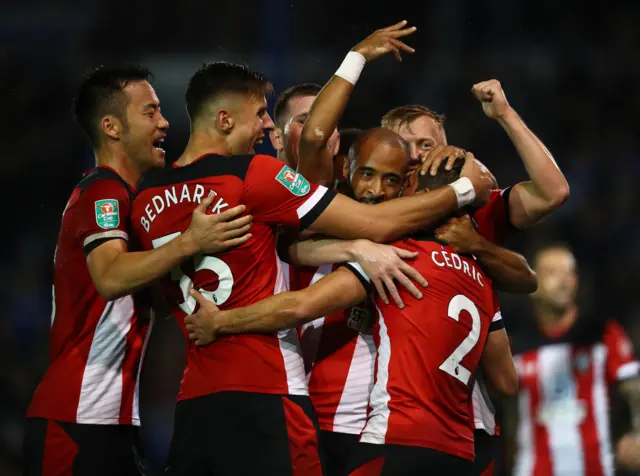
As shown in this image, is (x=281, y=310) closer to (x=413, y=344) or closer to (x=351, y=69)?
(x=413, y=344)

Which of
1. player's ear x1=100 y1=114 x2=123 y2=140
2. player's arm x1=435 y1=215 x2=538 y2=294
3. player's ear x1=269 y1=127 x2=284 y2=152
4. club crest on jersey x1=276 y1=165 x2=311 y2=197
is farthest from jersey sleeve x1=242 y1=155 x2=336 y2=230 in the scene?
player's ear x1=269 y1=127 x2=284 y2=152

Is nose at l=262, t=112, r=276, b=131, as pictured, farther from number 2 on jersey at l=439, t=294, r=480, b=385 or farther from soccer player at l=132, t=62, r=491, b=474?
number 2 on jersey at l=439, t=294, r=480, b=385

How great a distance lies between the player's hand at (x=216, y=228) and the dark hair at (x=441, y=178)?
29.7 inches

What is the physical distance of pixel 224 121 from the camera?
364 cm

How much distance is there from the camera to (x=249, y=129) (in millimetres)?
3684

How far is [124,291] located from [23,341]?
5022 mm

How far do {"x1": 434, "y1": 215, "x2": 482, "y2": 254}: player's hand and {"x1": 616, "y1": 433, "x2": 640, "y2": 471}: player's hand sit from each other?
2419 mm

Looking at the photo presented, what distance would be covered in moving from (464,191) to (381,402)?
867 millimetres

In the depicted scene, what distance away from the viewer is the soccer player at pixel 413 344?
3.21 m

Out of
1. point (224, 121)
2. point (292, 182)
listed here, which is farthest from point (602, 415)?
point (224, 121)

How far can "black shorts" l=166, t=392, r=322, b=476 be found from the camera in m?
Answer: 3.24

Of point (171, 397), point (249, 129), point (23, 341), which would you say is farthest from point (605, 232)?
point (249, 129)

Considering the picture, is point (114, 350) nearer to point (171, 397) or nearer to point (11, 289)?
point (171, 397)

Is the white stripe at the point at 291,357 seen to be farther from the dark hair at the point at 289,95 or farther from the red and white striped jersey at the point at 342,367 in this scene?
the dark hair at the point at 289,95
